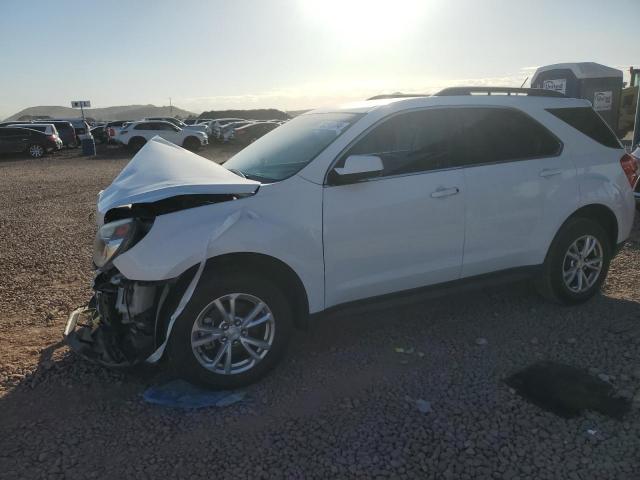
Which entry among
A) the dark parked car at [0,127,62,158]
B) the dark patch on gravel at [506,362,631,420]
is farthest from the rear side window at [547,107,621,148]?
the dark parked car at [0,127,62,158]

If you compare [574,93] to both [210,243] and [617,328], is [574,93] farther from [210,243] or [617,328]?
[210,243]

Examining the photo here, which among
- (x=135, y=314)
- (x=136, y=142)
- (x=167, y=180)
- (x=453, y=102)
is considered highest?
(x=453, y=102)

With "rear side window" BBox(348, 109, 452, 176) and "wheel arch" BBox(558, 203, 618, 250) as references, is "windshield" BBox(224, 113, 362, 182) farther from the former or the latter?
"wheel arch" BBox(558, 203, 618, 250)

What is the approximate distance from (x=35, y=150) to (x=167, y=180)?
82.8ft

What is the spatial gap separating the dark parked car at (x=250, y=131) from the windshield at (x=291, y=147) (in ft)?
85.6

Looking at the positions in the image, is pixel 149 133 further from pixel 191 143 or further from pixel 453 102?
pixel 453 102

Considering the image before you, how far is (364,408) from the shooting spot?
10.5 feet

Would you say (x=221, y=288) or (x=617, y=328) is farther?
(x=617, y=328)

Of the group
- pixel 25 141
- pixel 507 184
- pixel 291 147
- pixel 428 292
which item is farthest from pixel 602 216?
pixel 25 141

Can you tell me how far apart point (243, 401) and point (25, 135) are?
25.6 meters

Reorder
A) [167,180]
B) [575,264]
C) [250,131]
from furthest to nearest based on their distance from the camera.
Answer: [250,131] → [575,264] → [167,180]

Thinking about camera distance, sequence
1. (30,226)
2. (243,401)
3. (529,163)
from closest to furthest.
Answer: (243,401), (529,163), (30,226)

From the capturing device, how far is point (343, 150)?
11.7 ft

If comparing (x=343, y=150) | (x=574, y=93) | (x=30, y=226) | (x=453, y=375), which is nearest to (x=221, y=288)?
(x=343, y=150)
